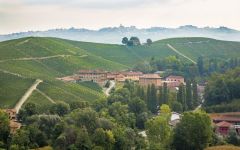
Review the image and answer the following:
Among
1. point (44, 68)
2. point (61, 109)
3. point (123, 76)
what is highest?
point (44, 68)

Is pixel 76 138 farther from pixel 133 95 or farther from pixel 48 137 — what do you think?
pixel 133 95

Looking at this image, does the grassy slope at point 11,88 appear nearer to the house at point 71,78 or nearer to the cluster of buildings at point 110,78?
the house at point 71,78

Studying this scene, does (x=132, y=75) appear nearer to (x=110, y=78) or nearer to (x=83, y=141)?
(x=110, y=78)

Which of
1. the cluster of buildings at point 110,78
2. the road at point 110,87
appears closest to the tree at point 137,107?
the road at point 110,87

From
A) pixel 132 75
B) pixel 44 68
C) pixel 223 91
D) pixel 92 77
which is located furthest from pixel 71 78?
pixel 223 91

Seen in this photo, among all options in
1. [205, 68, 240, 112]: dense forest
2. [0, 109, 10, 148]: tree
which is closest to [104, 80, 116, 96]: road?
[205, 68, 240, 112]: dense forest

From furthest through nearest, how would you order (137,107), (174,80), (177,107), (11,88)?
1. (174,80)
2. (11,88)
3. (177,107)
4. (137,107)
